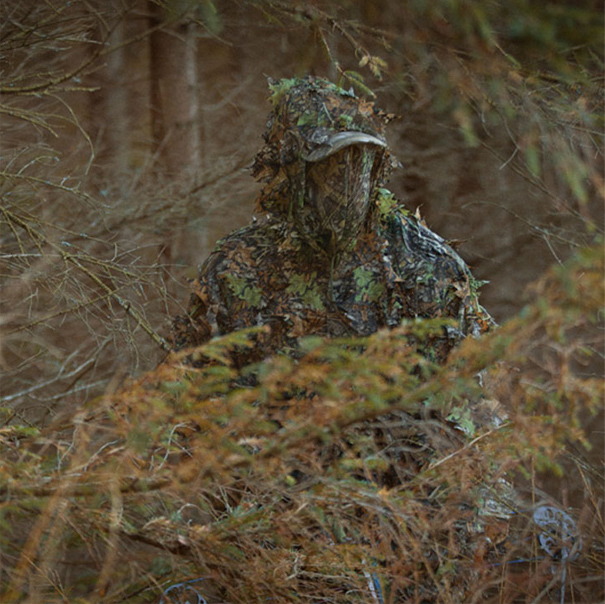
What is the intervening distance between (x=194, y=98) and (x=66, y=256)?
11.0 feet

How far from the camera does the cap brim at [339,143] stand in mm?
2145

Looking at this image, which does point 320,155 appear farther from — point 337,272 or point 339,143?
point 337,272

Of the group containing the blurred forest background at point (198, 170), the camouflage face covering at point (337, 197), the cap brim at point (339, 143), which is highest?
the cap brim at point (339, 143)

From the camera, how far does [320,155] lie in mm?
2172

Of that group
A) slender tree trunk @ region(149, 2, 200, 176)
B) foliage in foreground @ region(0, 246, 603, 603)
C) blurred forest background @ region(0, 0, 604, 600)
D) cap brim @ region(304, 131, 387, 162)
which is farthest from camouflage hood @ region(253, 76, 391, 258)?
slender tree trunk @ region(149, 2, 200, 176)

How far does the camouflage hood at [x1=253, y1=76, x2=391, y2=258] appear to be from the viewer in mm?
2195

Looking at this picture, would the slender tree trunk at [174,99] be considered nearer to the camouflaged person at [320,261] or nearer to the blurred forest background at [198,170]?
the blurred forest background at [198,170]

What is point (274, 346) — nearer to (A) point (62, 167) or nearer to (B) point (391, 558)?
(B) point (391, 558)

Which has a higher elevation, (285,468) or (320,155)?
(320,155)

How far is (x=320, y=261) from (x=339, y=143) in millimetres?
389

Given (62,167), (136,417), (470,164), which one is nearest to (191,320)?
(136,417)

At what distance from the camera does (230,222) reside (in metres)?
5.70

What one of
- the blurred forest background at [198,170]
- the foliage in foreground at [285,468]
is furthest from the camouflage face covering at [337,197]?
the blurred forest background at [198,170]

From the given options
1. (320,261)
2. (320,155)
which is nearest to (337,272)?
(320,261)
